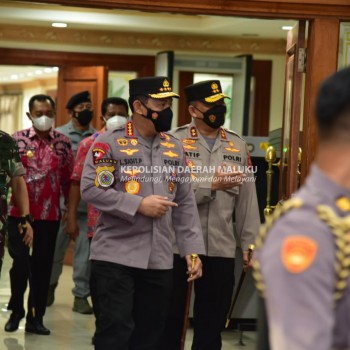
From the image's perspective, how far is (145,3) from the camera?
504 cm

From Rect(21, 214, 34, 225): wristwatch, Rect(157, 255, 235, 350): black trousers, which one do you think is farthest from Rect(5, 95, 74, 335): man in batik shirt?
Rect(157, 255, 235, 350): black trousers

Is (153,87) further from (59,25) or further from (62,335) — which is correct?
(59,25)

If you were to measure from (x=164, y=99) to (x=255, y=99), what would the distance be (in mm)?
7299

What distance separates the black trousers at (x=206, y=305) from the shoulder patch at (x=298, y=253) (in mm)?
3046

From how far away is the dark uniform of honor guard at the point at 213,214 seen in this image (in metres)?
4.68

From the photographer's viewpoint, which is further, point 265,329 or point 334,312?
point 265,329

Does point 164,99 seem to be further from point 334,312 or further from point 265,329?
point 334,312

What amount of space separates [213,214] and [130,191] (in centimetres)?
74

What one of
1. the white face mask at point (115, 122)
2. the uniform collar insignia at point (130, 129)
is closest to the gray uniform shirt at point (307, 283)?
the uniform collar insignia at point (130, 129)

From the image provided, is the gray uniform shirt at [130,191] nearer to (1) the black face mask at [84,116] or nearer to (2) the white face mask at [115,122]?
(2) the white face mask at [115,122]

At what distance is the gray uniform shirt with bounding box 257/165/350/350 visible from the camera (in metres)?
1.60

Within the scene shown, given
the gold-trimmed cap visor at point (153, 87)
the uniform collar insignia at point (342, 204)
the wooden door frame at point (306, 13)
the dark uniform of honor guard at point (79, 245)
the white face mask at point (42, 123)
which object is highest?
the wooden door frame at point (306, 13)

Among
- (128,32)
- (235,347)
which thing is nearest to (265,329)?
(235,347)

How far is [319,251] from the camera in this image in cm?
163
